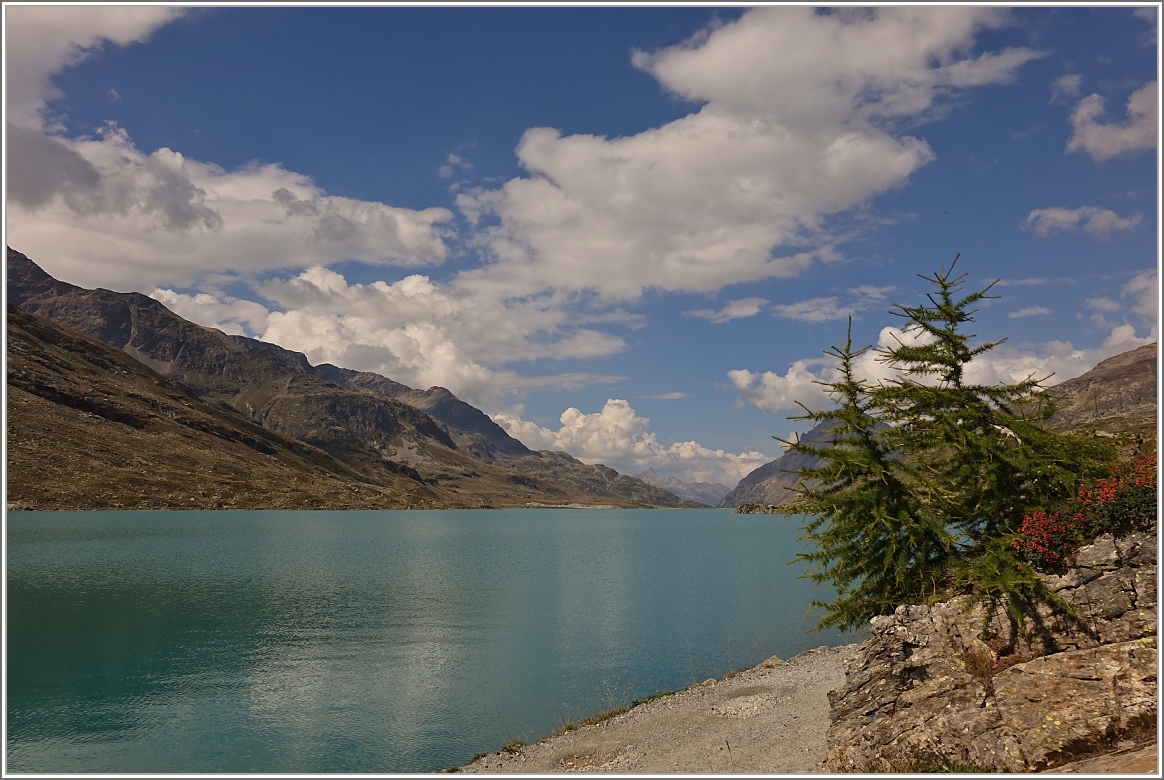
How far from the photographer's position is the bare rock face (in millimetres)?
19297

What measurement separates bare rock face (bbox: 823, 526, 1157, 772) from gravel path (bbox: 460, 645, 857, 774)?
452cm

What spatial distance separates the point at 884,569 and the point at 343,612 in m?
61.0

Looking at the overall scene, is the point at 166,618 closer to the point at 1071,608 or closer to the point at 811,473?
the point at 811,473

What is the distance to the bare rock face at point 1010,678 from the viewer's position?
63.3 ft

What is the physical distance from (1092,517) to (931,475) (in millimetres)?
6197

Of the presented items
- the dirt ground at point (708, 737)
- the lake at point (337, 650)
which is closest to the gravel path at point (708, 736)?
the dirt ground at point (708, 737)

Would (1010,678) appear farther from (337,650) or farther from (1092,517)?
(337,650)

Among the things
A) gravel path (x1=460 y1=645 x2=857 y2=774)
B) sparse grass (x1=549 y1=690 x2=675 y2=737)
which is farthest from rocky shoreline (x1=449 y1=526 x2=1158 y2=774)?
sparse grass (x1=549 y1=690 x2=675 y2=737)

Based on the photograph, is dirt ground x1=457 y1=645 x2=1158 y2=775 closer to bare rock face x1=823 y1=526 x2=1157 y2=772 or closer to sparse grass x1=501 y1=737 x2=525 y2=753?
sparse grass x1=501 y1=737 x2=525 y2=753

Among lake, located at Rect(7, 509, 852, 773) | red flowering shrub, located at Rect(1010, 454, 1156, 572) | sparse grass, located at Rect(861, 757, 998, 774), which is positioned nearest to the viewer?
sparse grass, located at Rect(861, 757, 998, 774)

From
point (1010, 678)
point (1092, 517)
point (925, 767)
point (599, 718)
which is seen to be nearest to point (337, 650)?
point (599, 718)

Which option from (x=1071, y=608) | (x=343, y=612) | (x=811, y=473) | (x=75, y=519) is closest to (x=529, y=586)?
(x=343, y=612)

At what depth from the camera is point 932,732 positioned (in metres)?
21.5

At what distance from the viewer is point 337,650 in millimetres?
55562
